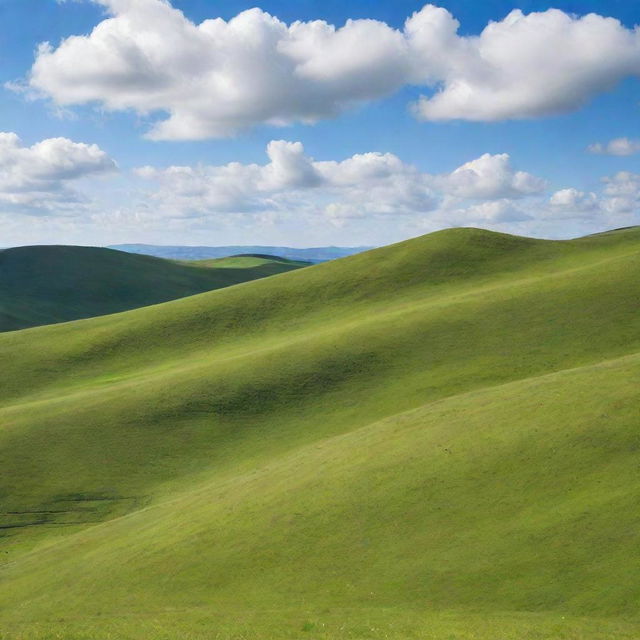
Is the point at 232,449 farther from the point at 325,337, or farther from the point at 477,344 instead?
the point at 477,344

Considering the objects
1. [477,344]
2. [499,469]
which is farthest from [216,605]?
[477,344]

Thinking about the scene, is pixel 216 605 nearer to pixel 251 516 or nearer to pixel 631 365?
pixel 251 516

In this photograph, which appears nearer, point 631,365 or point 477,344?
point 631,365

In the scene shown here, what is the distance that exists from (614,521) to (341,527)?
1262 centimetres

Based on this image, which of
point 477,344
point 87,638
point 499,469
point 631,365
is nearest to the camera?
point 87,638

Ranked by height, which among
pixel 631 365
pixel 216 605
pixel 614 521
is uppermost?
pixel 631 365

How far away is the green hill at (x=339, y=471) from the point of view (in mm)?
27719

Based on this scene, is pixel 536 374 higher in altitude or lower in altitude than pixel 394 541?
higher

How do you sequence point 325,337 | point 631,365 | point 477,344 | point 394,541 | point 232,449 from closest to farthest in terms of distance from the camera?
point 394,541
point 631,365
point 232,449
point 477,344
point 325,337

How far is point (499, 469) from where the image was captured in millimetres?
34656

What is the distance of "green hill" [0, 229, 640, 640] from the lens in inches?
1091

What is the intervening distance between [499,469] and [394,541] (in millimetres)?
7072

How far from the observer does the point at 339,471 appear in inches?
1544

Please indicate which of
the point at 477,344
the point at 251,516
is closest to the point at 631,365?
the point at 477,344
